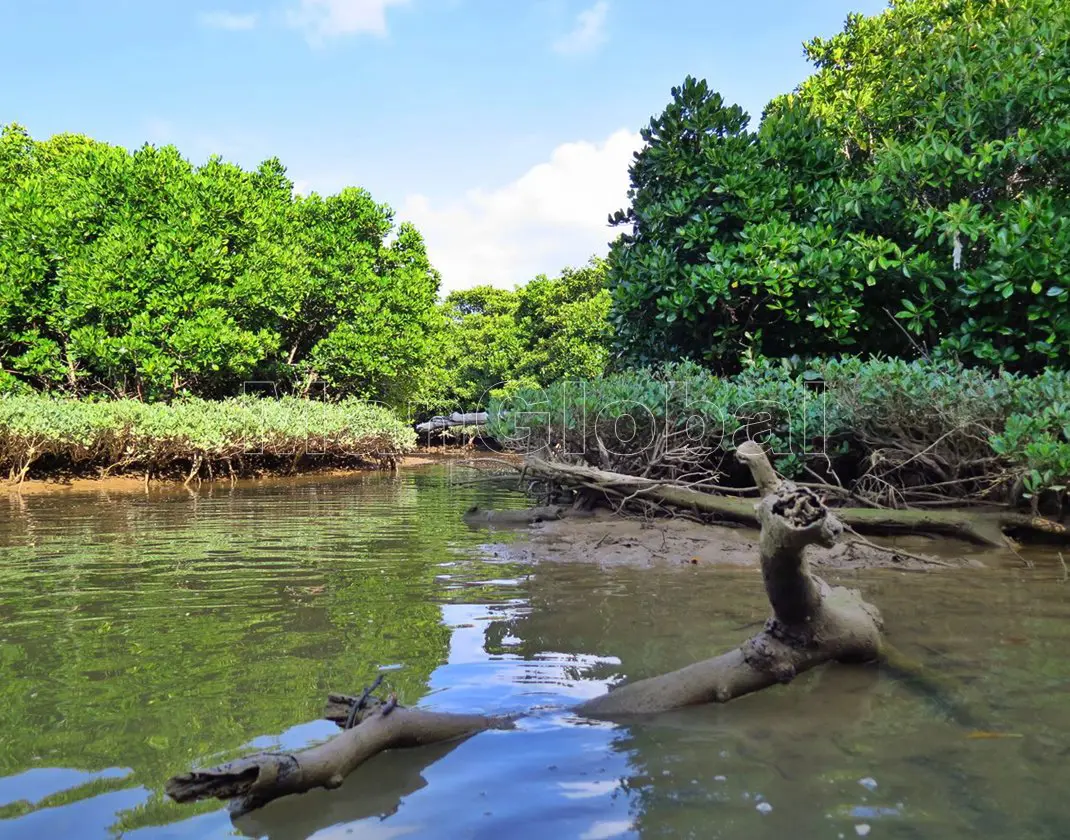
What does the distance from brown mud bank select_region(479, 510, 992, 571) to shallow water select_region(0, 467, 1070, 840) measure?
0.39 metres

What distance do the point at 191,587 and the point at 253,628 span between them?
4.75ft

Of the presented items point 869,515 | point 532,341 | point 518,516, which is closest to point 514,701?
point 869,515

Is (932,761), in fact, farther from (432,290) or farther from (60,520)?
(432,290)

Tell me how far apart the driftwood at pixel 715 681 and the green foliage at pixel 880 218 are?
19.3 feet

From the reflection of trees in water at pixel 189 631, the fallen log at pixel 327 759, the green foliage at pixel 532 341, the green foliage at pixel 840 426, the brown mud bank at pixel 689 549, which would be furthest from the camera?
the green foliage at pixel 532 341

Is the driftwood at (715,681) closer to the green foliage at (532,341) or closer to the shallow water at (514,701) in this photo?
the shallow water at (514,701)

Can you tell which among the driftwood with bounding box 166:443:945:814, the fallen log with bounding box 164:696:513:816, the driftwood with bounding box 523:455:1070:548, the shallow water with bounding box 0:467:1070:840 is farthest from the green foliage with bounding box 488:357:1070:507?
the fallen log with bounding box 164:696:513:816

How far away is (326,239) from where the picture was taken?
24672mm

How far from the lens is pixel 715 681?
10.9 ft

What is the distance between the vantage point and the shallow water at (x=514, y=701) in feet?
7.87

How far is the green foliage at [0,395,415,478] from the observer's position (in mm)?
14297

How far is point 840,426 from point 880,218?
3.29 metres

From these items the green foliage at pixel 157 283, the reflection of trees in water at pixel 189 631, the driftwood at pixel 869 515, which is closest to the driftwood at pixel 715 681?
the reflection of trees in water at pixel 189 631

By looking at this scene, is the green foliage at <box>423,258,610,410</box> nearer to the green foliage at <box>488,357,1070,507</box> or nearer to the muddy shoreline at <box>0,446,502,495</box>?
the muddy shoreline at <box>0,446,502,495</box>
